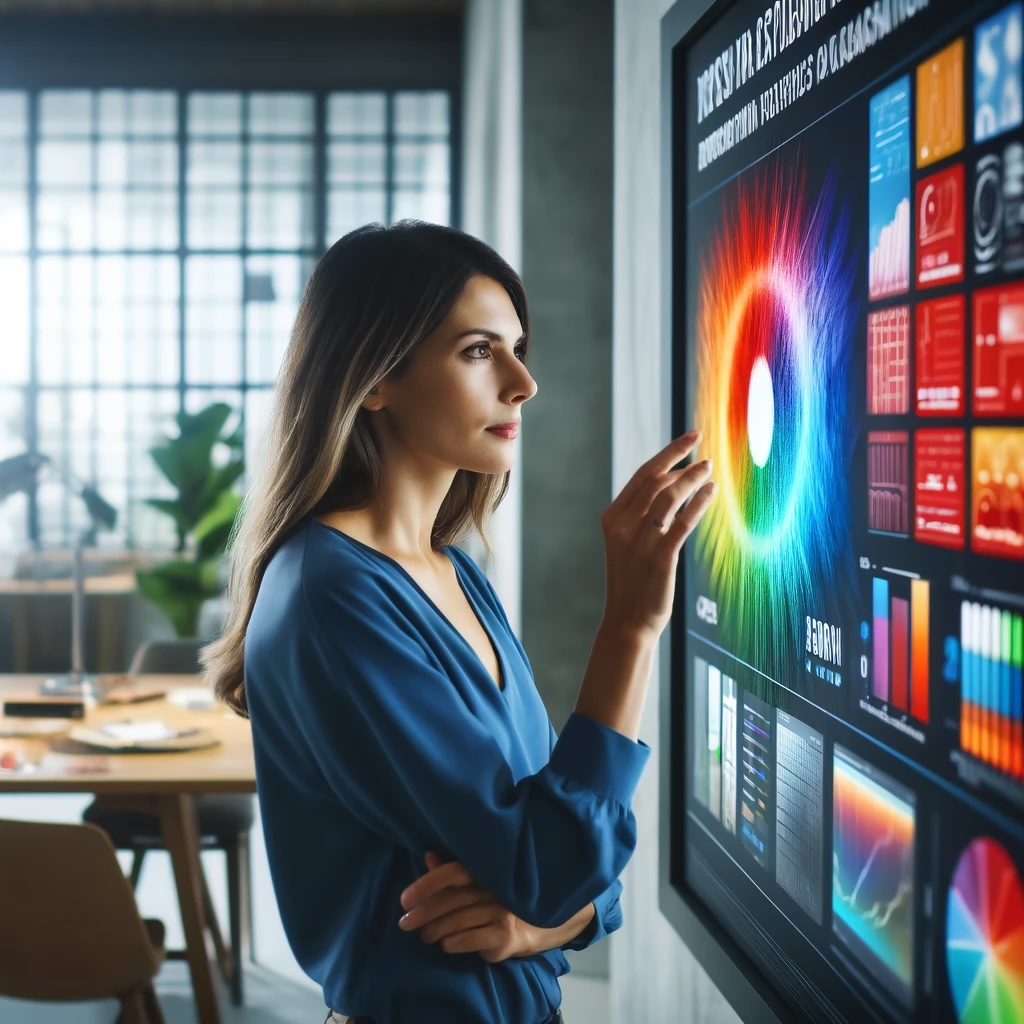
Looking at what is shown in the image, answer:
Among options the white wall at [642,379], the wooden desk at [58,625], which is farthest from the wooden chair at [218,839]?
the wooden desk at [58,625]

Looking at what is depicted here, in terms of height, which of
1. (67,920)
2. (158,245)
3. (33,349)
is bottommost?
(67,920)

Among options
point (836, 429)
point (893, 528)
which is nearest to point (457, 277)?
point (836, 429)

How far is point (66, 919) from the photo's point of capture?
2068mm

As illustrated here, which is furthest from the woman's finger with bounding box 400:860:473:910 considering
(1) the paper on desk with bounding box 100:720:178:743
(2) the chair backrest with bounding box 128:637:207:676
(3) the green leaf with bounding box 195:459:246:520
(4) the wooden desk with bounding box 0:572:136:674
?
(4) the wooden desk with bounding box 0:572:136:674

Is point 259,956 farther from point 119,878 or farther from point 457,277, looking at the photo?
point 457,277

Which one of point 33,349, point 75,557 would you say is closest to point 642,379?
point 75,557

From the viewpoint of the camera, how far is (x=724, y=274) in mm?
1189

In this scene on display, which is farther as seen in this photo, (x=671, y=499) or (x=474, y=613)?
(x=474, y=613)

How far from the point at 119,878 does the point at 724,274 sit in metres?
1.63

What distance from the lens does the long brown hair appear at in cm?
111

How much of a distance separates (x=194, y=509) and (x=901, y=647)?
4756 millimetres

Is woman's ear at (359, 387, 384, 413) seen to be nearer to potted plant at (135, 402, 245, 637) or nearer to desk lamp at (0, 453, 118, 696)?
desk lamp at (0, 453, 118, 696)

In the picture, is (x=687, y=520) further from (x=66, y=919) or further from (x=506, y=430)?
(x=66, y=919)

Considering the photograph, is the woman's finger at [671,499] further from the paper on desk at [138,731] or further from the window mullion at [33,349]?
the window mullion at [33,349]
